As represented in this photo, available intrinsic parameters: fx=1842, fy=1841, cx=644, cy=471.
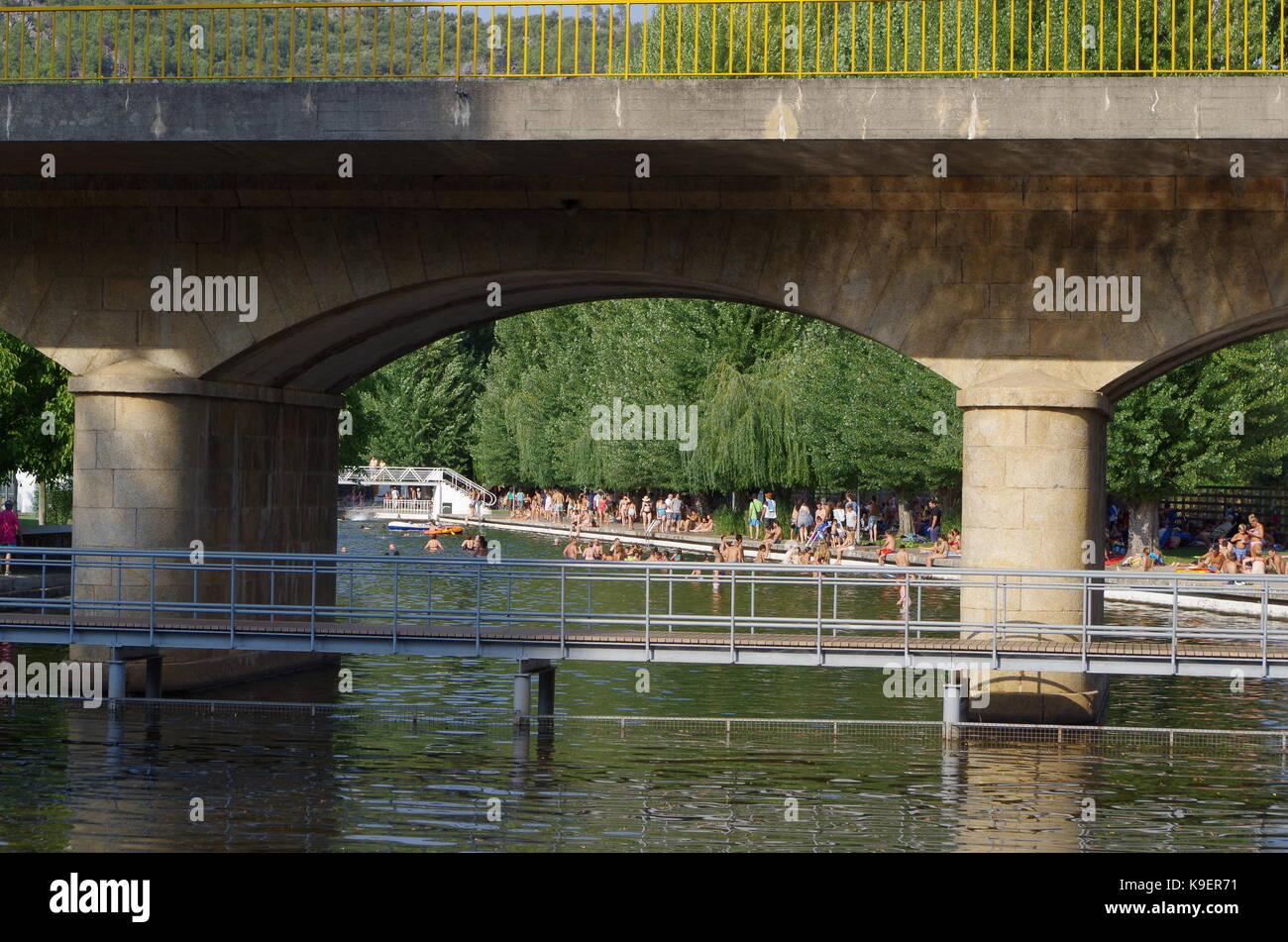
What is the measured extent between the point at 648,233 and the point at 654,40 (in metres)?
20.3

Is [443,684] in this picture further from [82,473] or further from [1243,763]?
[1243,763]

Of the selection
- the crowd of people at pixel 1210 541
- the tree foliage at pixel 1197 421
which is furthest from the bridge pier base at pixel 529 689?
the tree foliage at pixel 1197 421

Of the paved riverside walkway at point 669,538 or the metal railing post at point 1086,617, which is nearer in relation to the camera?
the metal railing post at point 1086,617

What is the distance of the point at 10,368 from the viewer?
3366 centimetres

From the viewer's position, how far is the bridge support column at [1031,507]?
17719 millimetres

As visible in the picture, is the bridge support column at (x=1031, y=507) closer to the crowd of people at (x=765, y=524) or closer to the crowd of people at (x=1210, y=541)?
the crowd of people at (x=1210, y=541)

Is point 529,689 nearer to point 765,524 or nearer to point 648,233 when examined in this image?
point 648,233

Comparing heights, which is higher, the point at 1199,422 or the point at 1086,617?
the point at 1199,422

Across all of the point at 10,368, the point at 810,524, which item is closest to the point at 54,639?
the point at 10,368

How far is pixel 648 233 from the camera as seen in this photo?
18.7m

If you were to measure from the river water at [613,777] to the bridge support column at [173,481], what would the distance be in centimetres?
127

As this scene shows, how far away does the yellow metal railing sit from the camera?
1744 cm

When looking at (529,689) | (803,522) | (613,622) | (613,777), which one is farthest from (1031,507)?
(803,522)

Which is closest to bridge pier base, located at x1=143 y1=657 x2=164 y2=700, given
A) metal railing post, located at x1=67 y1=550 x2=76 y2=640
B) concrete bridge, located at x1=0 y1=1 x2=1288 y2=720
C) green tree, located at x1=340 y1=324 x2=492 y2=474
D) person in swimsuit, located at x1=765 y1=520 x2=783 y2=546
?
concrete bridge, located at x1=0 y1=1 x2=1288 y2=720
